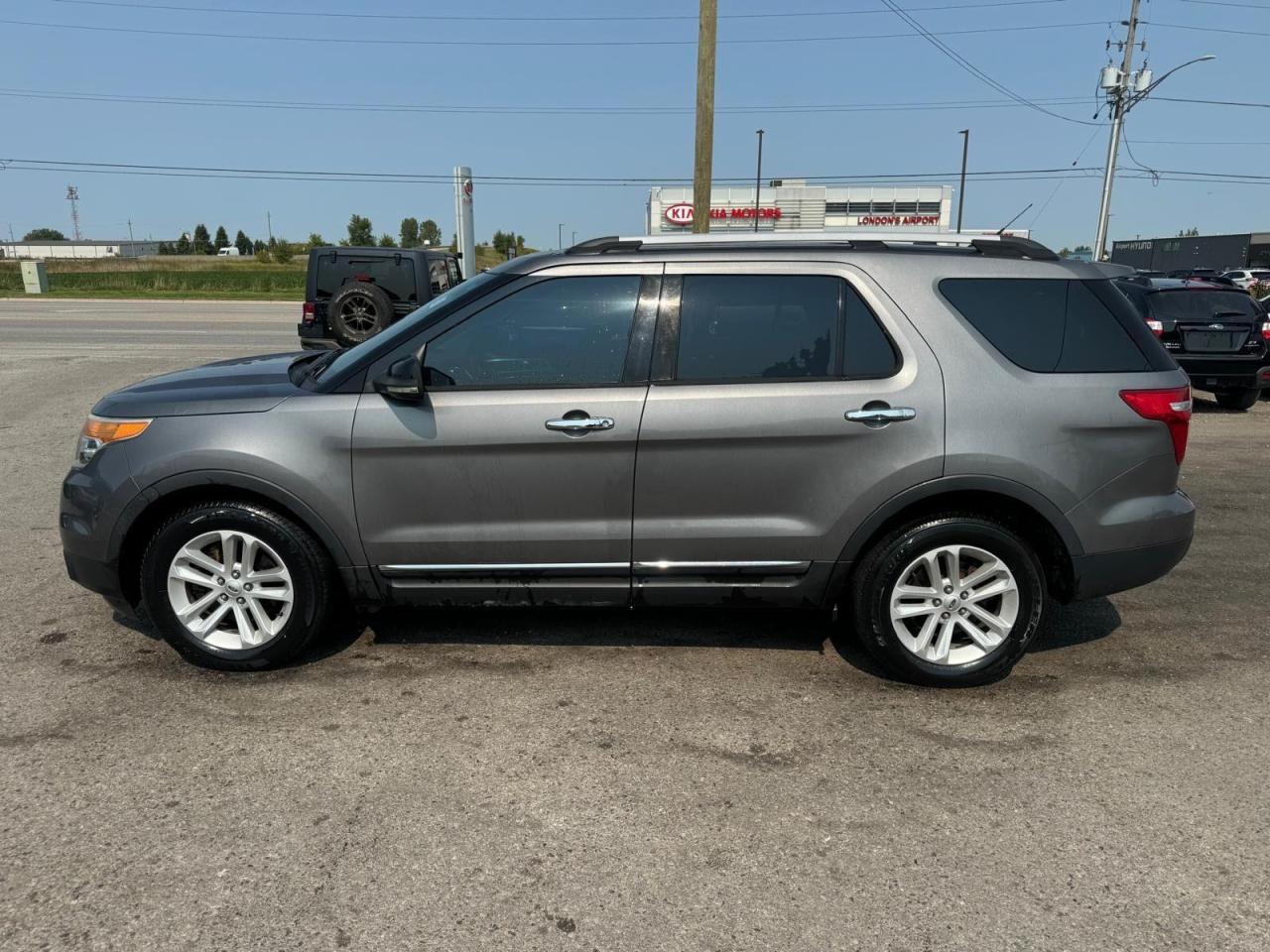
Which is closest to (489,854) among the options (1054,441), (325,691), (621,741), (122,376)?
(621,741)

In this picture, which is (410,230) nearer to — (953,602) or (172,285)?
(172,285)

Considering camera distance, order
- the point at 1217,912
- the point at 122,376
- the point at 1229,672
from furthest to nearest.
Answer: the point at 122,376
the point at 1229,672
the point at 1217,912

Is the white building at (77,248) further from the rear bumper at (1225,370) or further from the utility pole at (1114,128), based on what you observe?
the rear bumper at (1225,370)

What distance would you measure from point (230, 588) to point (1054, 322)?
3.66 meters

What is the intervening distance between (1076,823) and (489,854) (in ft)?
6.16

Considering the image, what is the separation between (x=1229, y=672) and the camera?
4.05 m

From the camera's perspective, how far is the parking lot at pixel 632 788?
8.24 feet

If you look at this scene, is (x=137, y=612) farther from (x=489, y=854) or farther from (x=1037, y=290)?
(x=1037, y=290)

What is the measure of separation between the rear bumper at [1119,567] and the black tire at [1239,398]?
8676 millimetres

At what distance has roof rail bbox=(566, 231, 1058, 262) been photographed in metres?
3.91

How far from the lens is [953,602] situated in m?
3.83

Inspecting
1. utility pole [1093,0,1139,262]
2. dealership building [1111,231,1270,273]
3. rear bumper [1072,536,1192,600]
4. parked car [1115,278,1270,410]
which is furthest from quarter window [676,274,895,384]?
dealership building [1111,231,1270,273]

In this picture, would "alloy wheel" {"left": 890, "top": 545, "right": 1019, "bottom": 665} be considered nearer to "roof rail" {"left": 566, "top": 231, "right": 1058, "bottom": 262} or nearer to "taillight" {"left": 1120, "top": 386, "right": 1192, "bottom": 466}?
"taillight" {"left": 1120, "top": 386, "right": 1192, "bottom": 466}

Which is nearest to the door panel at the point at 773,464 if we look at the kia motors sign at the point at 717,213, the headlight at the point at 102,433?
the headlight at the point at 102,433
